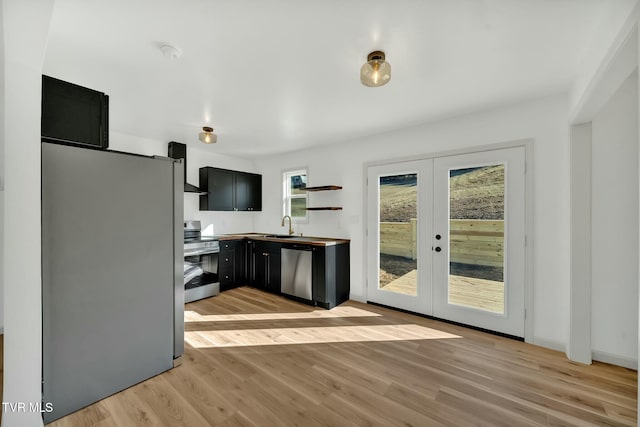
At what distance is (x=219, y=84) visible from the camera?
91.4 inches

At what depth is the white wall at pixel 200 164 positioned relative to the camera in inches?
148

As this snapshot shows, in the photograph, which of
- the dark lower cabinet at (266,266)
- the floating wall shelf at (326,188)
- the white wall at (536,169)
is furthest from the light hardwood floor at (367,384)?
the floating wall shelf at (326,188)

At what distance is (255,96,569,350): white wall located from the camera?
2.44 m

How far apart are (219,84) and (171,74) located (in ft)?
A: 1.22

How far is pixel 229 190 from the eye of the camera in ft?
15.5

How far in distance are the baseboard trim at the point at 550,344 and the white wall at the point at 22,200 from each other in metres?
3.80

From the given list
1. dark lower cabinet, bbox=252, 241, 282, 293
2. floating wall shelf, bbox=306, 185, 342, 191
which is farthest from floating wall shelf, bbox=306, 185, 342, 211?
dark lower cabinet, bbox=252, 241, 282, 293

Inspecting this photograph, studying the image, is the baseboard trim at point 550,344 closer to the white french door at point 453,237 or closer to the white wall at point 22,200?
the white french door at point 453,237

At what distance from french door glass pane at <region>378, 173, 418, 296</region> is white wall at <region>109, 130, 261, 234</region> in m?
2.87

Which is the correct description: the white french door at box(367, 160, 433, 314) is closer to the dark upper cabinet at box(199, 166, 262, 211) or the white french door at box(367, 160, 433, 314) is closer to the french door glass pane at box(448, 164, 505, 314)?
the french door glass pane at box(448, 164, 505, 314)

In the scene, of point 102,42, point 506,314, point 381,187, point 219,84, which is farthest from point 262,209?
point 506,314

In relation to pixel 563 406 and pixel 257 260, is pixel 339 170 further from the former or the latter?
pixel 563 406

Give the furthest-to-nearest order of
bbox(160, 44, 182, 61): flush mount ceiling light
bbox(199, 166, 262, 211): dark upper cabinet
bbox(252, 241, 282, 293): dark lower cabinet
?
bbox(199, 166, 262, 211): dark upper cabinet
bbox(252, 241, 282, 293): dark lower cabinet
bbox(160, 44, 182, 61): flush mount ceiling light

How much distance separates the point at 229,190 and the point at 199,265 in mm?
1455
